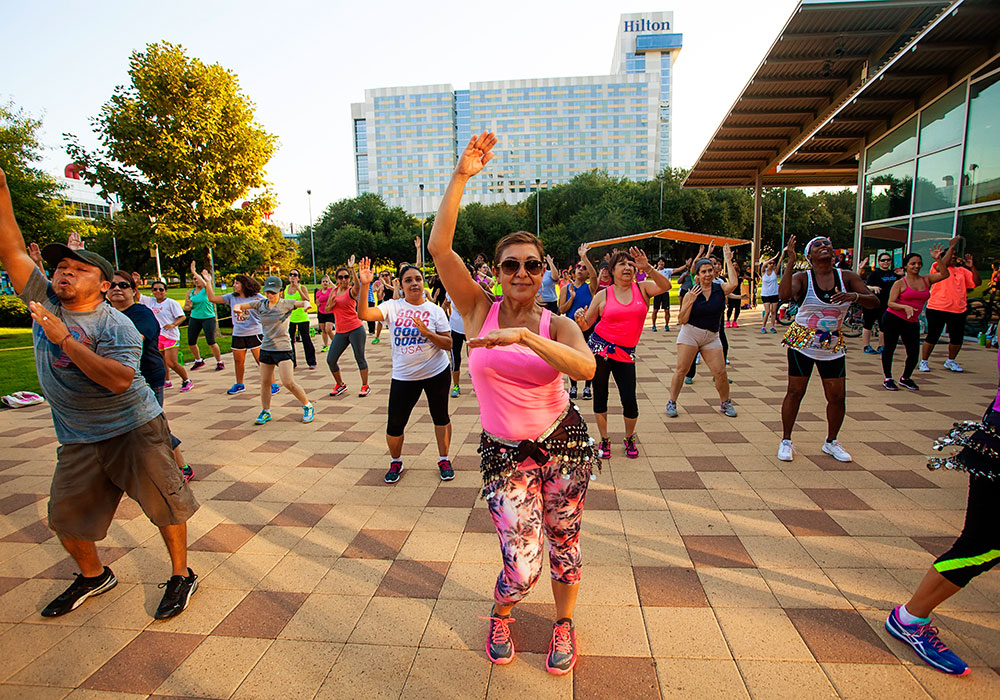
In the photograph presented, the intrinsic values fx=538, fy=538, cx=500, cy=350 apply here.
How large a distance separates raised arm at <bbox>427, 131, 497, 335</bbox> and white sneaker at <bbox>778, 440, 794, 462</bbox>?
3.94 metres

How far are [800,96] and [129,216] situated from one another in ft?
80.1

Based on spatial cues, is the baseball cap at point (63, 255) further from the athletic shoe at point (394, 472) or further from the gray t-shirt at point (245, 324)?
the gray t-shirt at point (245, 324)

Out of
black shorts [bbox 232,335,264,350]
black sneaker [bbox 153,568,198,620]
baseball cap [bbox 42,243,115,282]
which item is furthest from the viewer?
black shorts [bbox 232,335,264,350]

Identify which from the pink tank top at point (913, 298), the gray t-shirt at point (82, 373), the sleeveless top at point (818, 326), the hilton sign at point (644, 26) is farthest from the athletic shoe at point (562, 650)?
the hilton sign at point (644, 26)

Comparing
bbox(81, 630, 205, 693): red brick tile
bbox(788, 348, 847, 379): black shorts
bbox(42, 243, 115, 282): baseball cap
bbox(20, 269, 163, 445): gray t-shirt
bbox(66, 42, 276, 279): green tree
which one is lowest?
bbox(81, 630, 205, 693): red brick tile

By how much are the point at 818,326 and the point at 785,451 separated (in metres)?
1.23

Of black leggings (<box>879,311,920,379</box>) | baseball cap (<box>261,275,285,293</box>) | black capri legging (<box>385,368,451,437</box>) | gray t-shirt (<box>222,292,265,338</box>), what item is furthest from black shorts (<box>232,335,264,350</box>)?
black leggings (<box>879,311,920,379</box>)

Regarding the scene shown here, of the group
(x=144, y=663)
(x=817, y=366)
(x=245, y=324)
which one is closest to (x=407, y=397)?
(x=144, y=663)

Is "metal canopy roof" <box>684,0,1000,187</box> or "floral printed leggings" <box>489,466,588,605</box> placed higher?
"metal canopy roof" <box>684,0,1000,187</box>

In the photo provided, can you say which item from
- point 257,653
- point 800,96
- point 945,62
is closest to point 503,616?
point 257,653

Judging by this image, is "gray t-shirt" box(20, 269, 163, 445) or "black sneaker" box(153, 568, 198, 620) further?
"black sneaker" box(153, 568, 198, 620)

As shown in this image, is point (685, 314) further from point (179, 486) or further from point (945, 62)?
point (945, 62)

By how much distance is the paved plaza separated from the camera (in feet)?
7.97

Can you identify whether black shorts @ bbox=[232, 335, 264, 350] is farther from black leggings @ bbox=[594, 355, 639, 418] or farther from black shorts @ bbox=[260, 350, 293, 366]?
black leggings @ bbox=[594, 355, 639, 418]
